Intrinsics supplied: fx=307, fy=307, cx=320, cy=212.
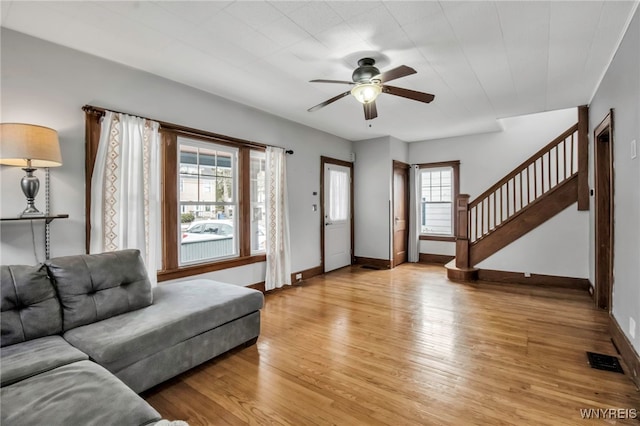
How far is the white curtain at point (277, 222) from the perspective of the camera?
4551mm

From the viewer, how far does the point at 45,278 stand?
2090 mm

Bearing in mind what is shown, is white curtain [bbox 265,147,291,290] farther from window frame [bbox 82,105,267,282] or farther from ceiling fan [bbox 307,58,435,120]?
ceiling fan [bbox 307,58,435,120]

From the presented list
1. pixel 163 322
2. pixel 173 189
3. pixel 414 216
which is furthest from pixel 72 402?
pixel 414 216

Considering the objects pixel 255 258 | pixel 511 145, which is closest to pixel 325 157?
pixel 255 258

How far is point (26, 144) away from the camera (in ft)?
7.24

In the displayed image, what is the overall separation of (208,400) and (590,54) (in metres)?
4.40

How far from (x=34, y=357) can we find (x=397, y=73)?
3086 millimetres

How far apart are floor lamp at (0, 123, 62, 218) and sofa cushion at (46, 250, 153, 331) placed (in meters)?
0.61

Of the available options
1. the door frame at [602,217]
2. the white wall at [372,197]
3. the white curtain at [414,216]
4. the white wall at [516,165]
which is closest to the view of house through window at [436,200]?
the white curtain at [414,216]

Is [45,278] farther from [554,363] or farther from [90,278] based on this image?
[554,363]

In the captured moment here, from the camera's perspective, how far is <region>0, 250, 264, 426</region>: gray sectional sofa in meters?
1.30

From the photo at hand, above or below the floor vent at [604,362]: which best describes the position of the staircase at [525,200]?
above

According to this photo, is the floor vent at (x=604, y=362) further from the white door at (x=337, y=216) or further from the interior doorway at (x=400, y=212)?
the white door at (x=337, y=216)

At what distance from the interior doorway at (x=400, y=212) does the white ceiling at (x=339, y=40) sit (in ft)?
8.89
